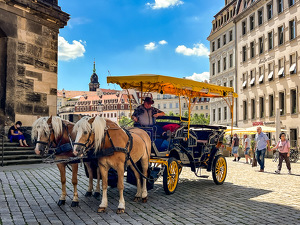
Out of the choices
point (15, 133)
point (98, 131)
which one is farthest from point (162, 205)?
point (15, 133)

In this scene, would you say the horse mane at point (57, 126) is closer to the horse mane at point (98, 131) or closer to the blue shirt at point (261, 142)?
the horse mane at point (98, 131)

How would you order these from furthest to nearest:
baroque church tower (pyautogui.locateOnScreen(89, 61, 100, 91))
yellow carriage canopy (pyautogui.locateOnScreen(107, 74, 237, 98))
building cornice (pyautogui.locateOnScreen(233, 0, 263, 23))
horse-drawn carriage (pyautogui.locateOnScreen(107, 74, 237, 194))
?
baroque church tower (pyautogui.locateOnScreen(89, 61, 100, 91)), building cornice (pyautogui.locateOnScreen(233, 0, 263, 23)), yellow carriage canopy (pyautogui.locateOnScreen(107, 74, 237, 98)), horse-drawn carriage (pyautogui.locateOnScreen(107, 74, 237, 194))

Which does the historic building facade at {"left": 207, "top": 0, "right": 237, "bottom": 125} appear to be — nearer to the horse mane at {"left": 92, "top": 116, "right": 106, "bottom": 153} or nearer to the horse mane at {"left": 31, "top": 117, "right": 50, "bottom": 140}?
the horse mane at {"left": 92, "top": 116, "right": 106, "bottom": 153}


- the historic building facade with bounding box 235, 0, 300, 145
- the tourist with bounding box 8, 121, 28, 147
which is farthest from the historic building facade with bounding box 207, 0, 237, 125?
the tourist with bounding box 8, 121, 28, 147

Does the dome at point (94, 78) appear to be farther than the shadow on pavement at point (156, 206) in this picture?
Yes

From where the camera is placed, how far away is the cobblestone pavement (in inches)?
236

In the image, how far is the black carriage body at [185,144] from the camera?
348 inches

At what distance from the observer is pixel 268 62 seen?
37594mm

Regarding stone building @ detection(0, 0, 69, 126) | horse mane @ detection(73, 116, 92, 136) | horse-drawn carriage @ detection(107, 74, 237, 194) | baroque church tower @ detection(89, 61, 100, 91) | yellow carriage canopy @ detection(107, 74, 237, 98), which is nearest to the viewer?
horse mane @ detection(73, 116, 92, 136)

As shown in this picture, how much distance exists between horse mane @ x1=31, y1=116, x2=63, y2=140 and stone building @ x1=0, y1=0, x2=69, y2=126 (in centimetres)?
685

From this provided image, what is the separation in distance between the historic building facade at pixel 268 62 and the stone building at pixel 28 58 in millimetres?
23894

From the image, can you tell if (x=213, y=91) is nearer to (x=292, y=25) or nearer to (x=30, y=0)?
(x=30, y=0)

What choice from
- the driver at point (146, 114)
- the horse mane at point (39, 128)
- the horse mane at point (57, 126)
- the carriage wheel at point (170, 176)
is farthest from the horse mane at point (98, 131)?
the driver at point (146, 114)

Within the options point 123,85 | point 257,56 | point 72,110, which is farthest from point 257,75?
point 72,110
